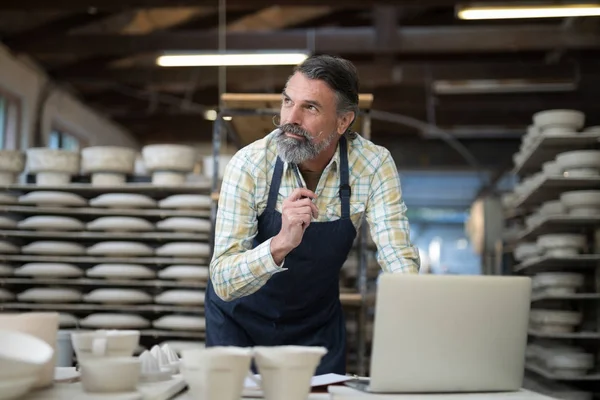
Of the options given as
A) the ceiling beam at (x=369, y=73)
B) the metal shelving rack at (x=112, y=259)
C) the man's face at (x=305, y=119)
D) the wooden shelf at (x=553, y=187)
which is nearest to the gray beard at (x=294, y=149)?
the man's face at (x=305, y=119)

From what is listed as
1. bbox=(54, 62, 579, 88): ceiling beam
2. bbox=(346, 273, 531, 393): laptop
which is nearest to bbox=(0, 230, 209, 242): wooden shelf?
bbox=(346, 273, 531, 393): laptop

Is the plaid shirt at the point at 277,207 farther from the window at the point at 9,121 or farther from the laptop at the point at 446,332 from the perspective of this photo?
the window at the point at 9,121

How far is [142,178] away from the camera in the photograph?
16.4 feet

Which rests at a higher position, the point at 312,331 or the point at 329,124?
the point at 329,124

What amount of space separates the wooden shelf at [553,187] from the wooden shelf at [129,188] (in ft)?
6.69

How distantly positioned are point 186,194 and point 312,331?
2.49m

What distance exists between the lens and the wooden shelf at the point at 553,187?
4.79 meters

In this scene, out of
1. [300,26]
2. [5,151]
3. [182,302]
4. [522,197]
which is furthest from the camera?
[300,26]

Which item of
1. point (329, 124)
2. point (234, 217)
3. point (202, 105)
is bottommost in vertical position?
point (234, 217)

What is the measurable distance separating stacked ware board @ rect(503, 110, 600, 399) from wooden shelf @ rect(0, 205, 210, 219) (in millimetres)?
2112

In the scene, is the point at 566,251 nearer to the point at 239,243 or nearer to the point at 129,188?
the point at 129,188

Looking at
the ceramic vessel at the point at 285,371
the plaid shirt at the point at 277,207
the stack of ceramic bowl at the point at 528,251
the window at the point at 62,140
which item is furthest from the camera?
the window at the point at 62,140

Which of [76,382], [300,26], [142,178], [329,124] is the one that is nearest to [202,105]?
[300,26]

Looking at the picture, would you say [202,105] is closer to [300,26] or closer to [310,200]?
[300,26]
